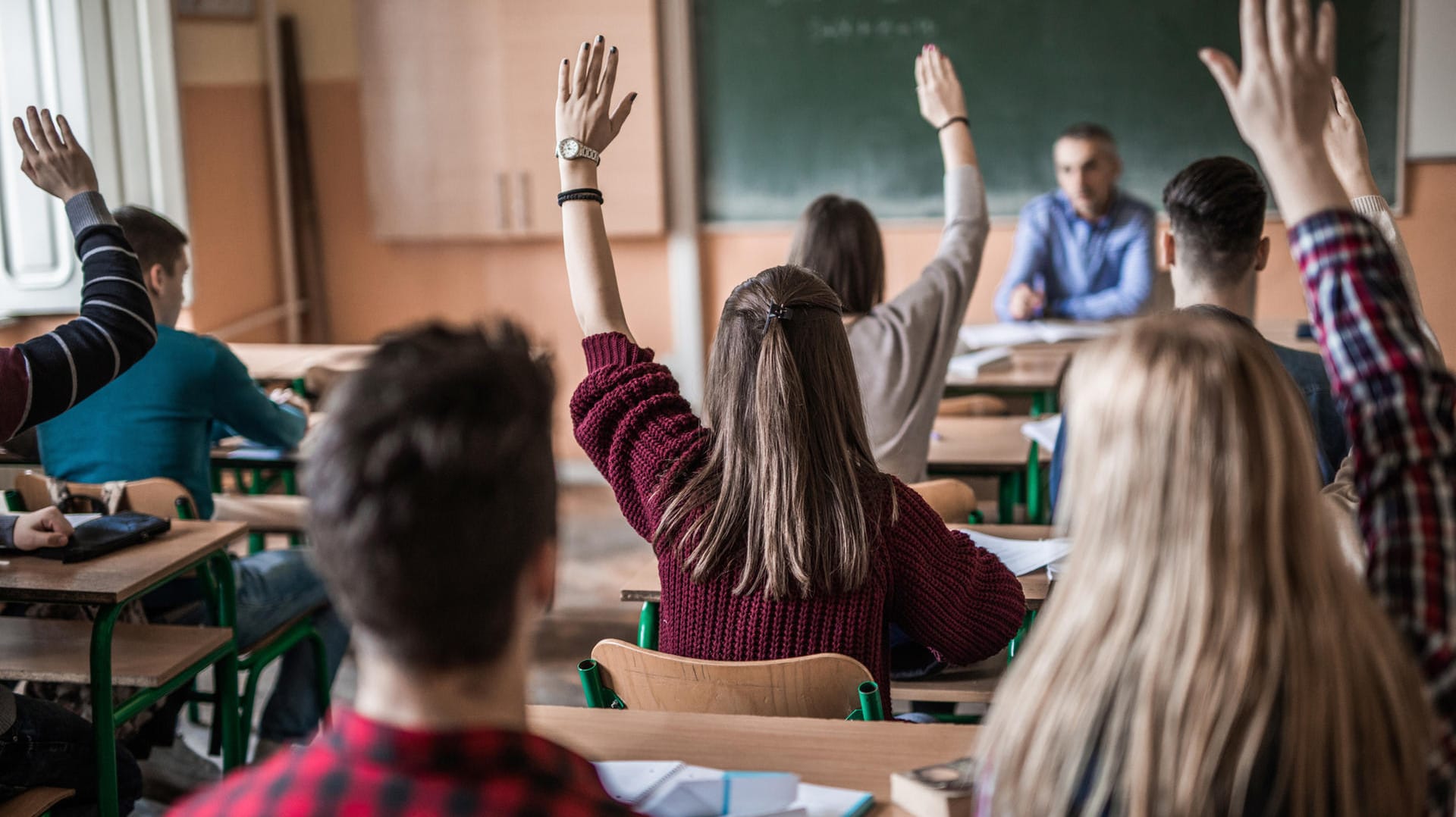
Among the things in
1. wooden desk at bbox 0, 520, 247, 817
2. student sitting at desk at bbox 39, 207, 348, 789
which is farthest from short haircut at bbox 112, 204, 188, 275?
wooden desk at bbox 0, 520, 247, 817

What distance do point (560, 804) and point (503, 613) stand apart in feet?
0.43

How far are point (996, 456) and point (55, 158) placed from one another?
6.72 ft

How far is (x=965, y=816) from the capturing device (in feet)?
4.01

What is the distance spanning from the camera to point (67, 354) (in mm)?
1877

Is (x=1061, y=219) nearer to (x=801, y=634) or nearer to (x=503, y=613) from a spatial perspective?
(x=801, y=634)

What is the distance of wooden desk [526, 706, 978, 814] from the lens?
53.3 inches

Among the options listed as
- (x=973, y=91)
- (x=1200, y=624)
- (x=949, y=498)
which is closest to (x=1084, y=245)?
(x=973, y=91)

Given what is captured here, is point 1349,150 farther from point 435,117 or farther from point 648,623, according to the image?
point 435,117

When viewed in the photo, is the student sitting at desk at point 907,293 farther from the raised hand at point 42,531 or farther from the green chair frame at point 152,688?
the raised hand at point 42,531

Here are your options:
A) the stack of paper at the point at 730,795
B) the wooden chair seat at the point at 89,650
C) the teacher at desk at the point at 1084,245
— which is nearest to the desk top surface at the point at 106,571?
the wooden chair seat at the point at 89,650

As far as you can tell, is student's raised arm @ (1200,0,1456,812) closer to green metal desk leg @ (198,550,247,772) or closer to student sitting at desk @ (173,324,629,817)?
student sitting at desk @ (173,324,629,817)

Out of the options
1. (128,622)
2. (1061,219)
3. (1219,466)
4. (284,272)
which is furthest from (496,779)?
(284,272)

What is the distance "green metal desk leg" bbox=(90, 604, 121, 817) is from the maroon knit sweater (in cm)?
92

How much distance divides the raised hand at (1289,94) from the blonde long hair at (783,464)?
2.29 ft
